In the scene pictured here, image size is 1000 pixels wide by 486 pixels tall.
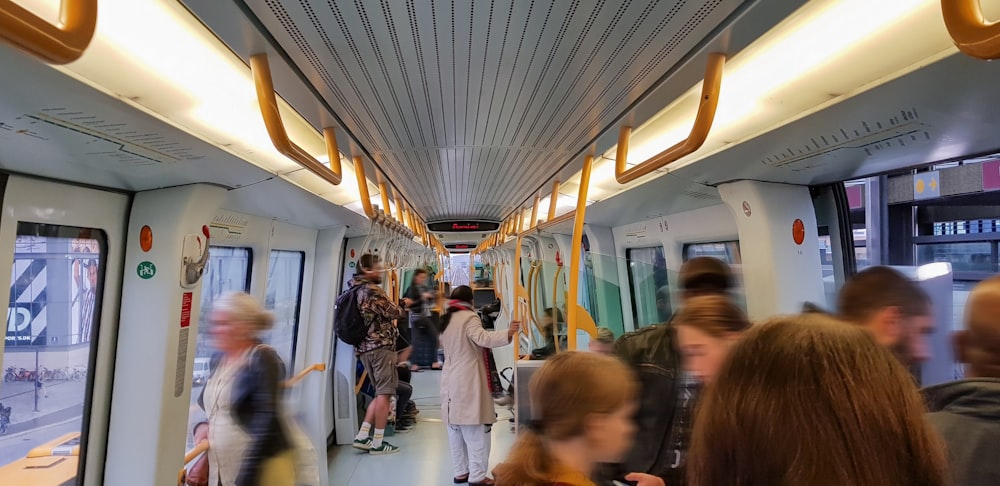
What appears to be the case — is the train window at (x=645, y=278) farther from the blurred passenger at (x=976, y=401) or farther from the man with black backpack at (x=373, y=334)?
the blurred passenger at (x=976, y=401)

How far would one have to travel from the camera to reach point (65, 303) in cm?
248

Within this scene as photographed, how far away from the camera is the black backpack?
508 centimetres

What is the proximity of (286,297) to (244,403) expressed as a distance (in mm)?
3219

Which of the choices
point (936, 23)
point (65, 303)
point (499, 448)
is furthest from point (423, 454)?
point (936, 23)

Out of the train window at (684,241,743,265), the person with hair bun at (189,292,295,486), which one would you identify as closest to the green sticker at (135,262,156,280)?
the person with hair bun at (189,292,295,486)

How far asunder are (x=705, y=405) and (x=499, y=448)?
520 cm

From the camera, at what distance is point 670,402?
2021mm

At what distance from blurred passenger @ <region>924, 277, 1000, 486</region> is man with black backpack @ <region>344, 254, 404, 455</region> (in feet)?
13.7

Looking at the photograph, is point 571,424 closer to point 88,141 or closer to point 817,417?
point 817,417

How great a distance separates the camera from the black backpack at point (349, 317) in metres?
5.08

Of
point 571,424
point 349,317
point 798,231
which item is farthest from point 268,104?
point 349,317

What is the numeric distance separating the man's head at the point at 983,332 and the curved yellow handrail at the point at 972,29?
77 cm

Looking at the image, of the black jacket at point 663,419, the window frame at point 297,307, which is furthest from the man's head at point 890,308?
the window frame at point 297,307

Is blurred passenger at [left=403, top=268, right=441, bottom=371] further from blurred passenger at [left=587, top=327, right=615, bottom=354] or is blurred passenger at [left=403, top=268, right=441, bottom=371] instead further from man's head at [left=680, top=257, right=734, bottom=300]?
man's head at [left=680, top=257, right=734, bottom=300]
